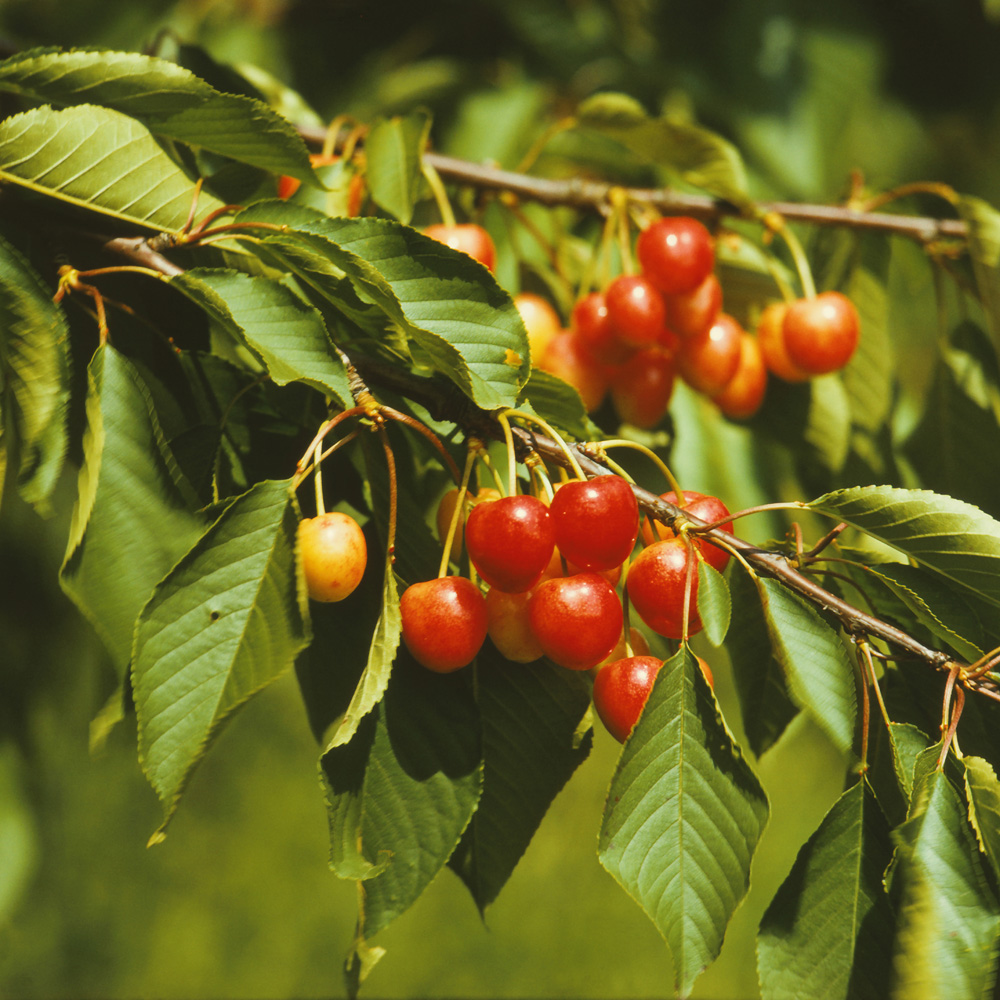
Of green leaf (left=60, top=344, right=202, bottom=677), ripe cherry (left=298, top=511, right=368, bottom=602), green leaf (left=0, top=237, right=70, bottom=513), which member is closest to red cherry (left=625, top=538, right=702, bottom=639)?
ripe cherry (left=298, top=511, right=368, bottom=602)

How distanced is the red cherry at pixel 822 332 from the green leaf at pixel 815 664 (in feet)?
1.84

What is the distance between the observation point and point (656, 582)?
687mm

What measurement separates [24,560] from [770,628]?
1.21m

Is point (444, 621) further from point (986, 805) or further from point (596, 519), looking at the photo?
point (986, 805)

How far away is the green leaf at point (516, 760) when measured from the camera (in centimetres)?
76

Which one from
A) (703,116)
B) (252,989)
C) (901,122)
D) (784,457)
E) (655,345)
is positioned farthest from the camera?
(901,122)

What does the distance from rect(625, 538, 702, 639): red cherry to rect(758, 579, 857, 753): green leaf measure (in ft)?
0.22

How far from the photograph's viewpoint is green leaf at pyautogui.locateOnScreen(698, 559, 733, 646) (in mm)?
645

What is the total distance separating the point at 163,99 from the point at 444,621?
1.64 ft

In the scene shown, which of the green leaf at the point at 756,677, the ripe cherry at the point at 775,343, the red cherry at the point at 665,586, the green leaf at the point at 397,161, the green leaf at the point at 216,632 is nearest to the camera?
the green leaf at the point at 216,632

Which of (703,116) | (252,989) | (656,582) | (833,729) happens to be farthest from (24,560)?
(703,116)

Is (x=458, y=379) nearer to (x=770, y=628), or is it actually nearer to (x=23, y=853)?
(x=770, y=628)

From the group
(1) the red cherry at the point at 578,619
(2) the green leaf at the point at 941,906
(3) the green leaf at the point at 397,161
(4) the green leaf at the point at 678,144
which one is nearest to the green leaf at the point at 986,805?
(2) the green leaf at the point at 941,906

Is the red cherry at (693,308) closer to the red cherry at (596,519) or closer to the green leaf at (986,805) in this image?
the red cherry at (596,519)
